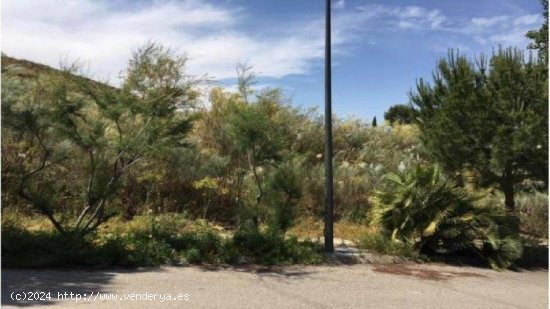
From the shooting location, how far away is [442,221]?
963cm

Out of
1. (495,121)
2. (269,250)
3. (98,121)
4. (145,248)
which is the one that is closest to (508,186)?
(495,121)

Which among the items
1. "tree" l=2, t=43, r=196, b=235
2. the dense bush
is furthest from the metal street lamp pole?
"tree" l=2, t=43, r=196, b=235

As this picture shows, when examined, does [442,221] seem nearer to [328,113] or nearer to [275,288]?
[328,113]

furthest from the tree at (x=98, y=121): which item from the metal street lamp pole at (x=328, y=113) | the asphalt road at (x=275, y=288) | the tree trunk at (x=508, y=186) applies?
the tree trunk at (x=508, y=186)

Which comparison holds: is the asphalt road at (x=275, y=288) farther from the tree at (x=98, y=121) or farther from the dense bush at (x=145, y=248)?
the tree at (x=98, y=121)

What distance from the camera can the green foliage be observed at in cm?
957

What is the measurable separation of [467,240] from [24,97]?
25.5 feet

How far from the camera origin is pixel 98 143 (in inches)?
341

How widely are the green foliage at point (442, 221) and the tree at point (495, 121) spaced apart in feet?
3.87

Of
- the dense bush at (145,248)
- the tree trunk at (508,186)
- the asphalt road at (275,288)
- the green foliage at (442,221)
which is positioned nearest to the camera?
the asphalt road at (275,288)

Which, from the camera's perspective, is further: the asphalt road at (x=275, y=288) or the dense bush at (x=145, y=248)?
the dense bush at (x=145, y=248)

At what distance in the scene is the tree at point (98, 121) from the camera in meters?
8.38

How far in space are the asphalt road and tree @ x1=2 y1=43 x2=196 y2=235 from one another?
1.83 metres

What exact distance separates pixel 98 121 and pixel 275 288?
405 centimetres
